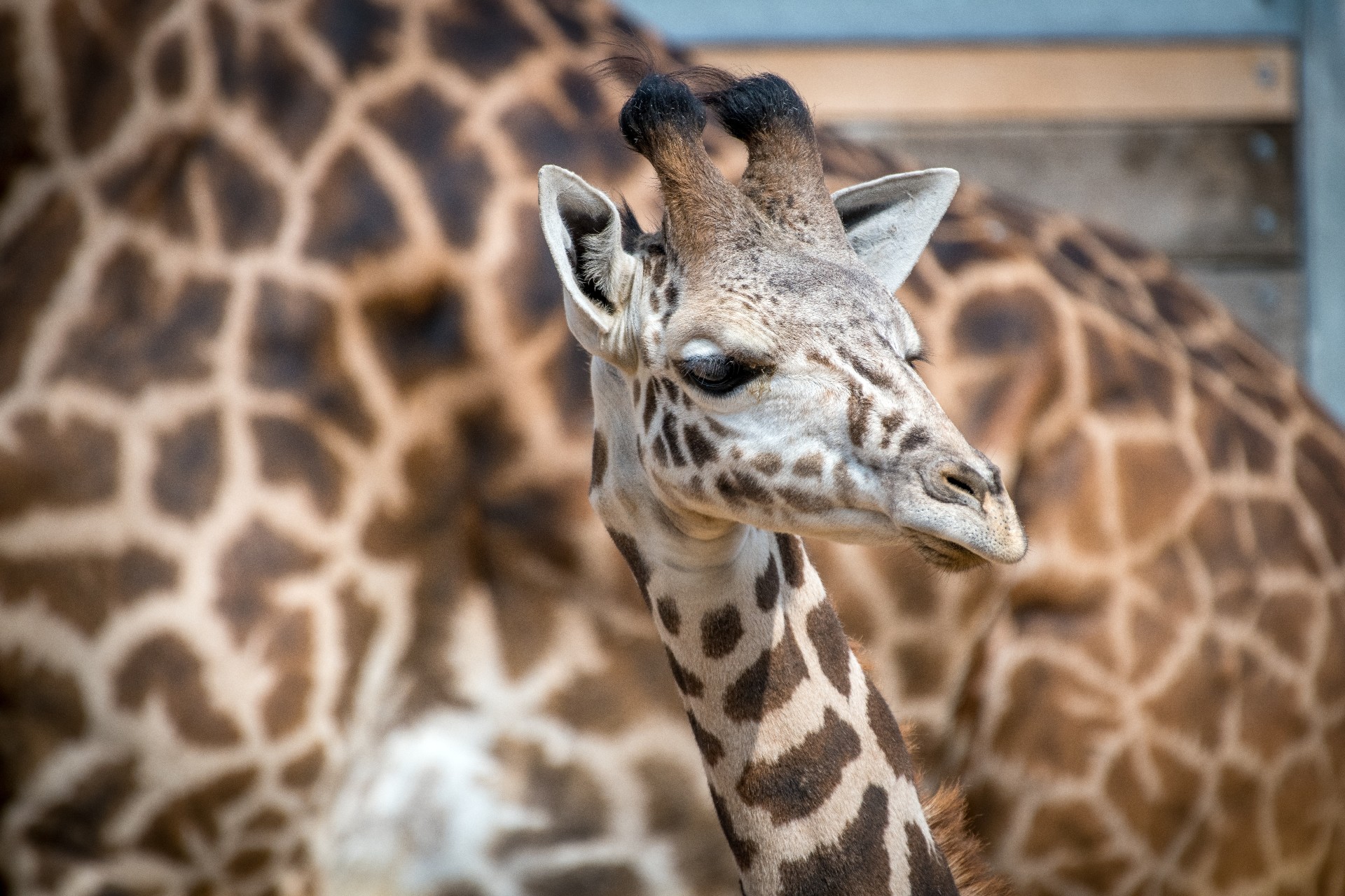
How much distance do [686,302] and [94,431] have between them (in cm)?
101

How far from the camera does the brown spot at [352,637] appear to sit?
6.12 ft

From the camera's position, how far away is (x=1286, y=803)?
2193 millimetres

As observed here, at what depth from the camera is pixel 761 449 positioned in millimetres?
1099

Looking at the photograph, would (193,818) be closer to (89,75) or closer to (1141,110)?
(89,75)

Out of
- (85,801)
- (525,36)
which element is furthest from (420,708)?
(525,36)

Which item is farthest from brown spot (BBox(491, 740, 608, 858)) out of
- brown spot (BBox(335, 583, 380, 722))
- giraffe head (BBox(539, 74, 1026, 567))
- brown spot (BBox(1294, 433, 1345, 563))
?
brown spot (BBox(1294, 433, 1345, 563))

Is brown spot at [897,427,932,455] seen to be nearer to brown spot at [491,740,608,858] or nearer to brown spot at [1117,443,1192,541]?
Answer: brown spot at [491,740,608,858]

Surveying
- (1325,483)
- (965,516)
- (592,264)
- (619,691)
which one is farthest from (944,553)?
(1325,483)

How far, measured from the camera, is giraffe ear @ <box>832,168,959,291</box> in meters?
1.32

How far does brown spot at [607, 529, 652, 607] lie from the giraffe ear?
0.34 m

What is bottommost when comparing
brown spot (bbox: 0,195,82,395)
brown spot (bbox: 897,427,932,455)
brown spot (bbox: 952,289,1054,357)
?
brown spot (bbox: 952,289,1054,357)

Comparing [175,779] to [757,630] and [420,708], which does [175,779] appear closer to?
[420,708]

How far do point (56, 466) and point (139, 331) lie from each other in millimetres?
203

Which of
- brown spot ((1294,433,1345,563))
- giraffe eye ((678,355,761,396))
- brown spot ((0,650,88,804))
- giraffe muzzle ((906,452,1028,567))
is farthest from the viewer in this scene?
brown spot ((1294,433,1345,563))
